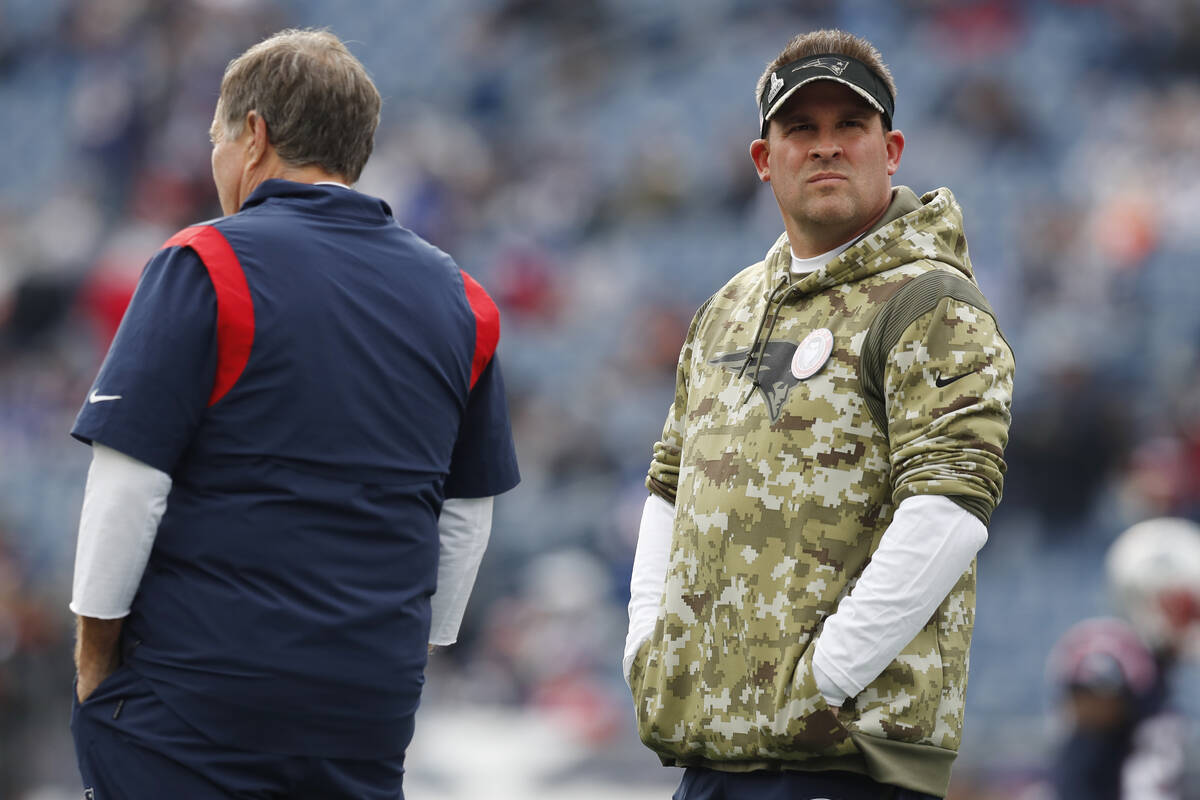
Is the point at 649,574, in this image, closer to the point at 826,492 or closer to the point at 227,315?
the point at 826,492

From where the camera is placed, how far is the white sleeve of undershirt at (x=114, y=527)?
7.40 ft

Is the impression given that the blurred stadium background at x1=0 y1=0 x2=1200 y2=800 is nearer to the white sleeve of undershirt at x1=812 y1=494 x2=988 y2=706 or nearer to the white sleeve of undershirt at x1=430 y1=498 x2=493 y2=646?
the white sleeve of undershirt at x1=430 y1=498 x2=493 y2=646

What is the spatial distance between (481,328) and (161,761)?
862mm

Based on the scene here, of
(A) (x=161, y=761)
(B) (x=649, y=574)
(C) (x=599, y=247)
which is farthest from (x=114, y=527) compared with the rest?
(C) (x=599, y=247)

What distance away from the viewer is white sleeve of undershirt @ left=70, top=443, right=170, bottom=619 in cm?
226

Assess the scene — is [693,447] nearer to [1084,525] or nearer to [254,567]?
[254,567]

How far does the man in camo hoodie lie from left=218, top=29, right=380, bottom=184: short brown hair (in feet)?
2.23

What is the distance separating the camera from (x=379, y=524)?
7.96 ft

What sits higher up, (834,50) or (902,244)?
(834,50)

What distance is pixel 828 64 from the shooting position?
8.13 feet

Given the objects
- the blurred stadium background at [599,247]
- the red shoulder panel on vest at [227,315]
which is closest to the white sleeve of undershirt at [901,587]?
the red shoulder panel on vest at [227,315]

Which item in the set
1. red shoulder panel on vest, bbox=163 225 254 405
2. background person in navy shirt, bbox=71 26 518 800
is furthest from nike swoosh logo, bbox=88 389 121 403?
red shoulder panel on vest, bbox=163 225 254 405

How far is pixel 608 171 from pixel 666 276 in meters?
1.48

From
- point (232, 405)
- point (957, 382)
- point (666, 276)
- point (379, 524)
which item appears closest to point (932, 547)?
point (957, 382)
